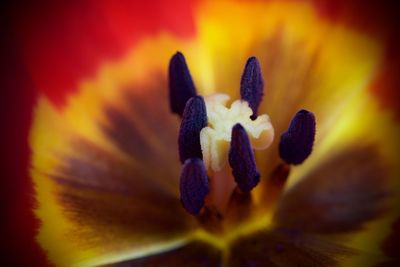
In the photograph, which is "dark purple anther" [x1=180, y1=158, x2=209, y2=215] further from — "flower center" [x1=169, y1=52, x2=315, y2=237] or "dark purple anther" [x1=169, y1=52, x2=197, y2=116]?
"dark purple anther" [x1=169, y1=52, x2=197, y2=116]

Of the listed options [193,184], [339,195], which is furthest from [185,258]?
[339,195]

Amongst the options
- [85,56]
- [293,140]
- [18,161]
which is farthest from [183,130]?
[85,56]

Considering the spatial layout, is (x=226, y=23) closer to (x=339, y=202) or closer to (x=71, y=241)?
(x=339, y=202)

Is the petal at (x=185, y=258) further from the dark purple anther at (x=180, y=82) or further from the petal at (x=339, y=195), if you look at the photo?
the dark purple anther at (x=180, y=82)

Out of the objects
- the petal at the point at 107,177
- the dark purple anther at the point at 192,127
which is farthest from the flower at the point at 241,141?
the dark purple anther at the point at 192,127

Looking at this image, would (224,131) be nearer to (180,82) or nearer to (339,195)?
(180,82)

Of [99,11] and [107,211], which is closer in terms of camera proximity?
[107,211]
